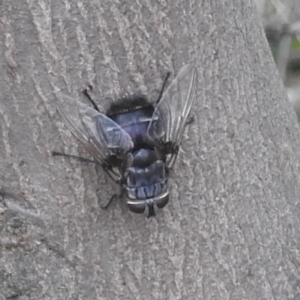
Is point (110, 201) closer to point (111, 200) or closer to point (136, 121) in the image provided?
point (111, 200)

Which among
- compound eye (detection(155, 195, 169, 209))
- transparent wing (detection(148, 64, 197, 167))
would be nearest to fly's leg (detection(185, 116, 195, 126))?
transparent wing (detection(148, 64, 197, 167))

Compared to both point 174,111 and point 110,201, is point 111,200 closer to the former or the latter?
point 110,201

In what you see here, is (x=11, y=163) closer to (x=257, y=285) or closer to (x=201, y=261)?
(x=201, y=261)

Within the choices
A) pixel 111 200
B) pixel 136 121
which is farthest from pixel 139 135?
pixel 111 200

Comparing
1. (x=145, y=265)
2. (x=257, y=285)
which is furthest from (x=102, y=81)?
(x=257, y=285)

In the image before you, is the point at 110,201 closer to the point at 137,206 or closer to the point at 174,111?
the point at 137,206

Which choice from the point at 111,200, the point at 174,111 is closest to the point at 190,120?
the point at 174,111
